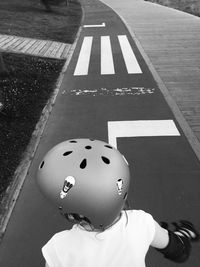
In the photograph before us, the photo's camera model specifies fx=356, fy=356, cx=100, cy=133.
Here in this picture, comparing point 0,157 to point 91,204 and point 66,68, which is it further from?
point 66,68

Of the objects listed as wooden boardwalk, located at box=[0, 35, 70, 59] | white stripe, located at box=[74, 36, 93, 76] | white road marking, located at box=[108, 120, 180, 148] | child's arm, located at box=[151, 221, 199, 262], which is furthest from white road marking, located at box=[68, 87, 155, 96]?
child's arm, located at box=[151, 221, 199, 262]

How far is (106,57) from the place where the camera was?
15.2m

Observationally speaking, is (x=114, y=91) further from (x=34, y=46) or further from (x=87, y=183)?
(x=87, y=183)

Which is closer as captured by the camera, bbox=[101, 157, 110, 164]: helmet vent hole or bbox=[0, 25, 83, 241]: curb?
bbox=[101, 157, 110, 164]: helmet vent hole

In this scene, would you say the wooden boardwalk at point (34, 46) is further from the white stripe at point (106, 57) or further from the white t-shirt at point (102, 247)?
the white t-shirt at point (102, 247)

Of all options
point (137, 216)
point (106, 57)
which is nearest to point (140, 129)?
point (137, 216)

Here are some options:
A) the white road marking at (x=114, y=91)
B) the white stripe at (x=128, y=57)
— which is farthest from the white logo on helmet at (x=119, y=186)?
the white stripe at (x=128, y=57)

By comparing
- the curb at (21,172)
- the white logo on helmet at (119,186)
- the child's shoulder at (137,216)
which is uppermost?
the white logo on helmet at (119,186)

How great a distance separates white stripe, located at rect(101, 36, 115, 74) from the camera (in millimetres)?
13269

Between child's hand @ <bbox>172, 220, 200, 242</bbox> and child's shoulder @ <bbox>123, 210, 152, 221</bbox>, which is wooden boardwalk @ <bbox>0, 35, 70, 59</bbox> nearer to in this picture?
child's hand @ <bbox>172, 220, 200, 242</bbox>

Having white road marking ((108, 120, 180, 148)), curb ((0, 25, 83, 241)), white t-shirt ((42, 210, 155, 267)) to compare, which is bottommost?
curb ((0, 25, 83, 241))

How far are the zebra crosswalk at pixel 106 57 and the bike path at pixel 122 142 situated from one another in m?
0.07

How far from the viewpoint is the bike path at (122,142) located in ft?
17.1

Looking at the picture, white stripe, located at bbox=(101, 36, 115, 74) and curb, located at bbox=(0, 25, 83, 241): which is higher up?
curb, located at bbox=(0, 25, 83, 241)
